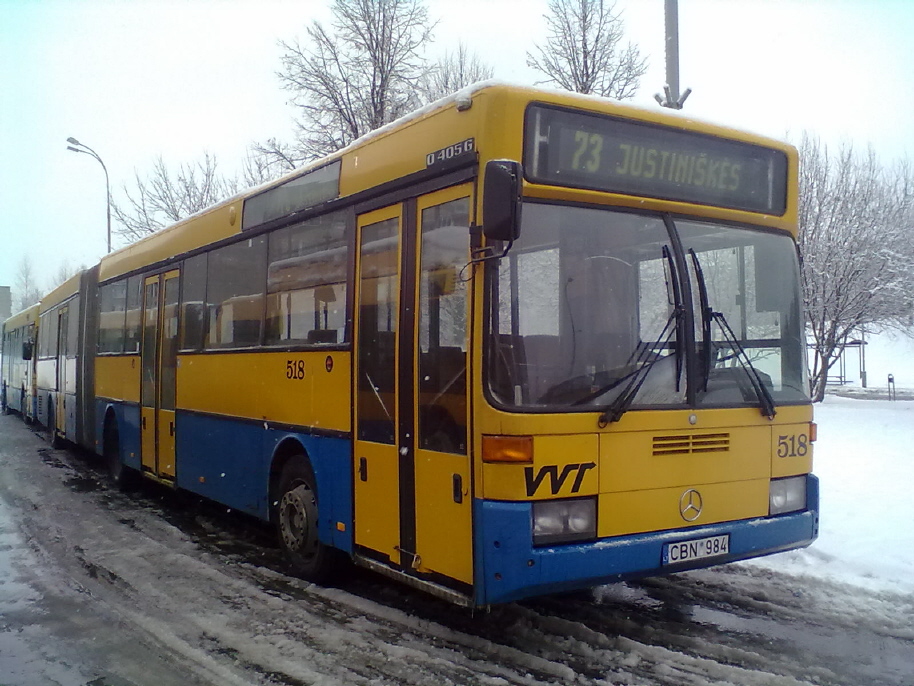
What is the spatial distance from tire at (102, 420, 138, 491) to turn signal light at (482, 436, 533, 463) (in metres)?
8.41

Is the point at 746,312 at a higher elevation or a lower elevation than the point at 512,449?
higher

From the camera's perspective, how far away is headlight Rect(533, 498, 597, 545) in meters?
4.46

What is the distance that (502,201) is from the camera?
13.9 feet

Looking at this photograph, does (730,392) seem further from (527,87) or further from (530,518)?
(527,87)

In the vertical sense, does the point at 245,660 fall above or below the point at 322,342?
below

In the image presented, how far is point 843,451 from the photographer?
44.0ft

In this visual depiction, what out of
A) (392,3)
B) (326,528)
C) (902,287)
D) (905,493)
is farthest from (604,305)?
(902,287)

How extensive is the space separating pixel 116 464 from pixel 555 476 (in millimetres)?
9015

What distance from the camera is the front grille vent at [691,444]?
15.8 ft

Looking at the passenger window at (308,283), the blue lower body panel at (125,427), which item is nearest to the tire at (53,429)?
the blue lower body panel at (125,427)

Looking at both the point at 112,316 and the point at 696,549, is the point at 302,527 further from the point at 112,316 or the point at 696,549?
the point at 112,316

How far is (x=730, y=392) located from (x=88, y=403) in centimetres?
1110

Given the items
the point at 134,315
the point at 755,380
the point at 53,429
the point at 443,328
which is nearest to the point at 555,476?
the point at 443,328

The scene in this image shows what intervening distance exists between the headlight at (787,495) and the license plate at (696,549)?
1.63 ft
